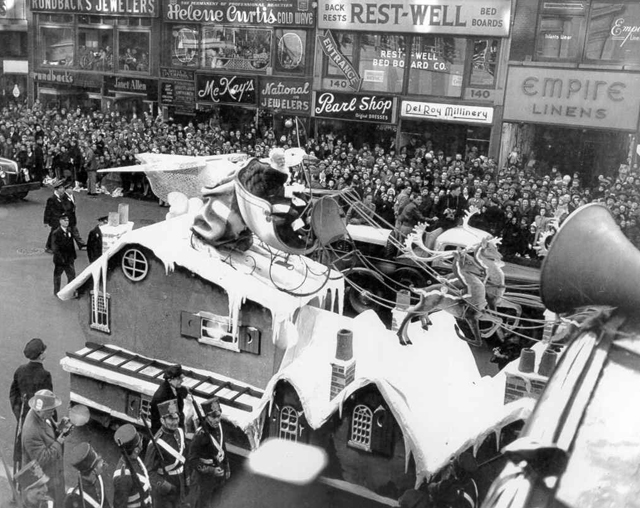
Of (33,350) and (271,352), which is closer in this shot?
(33,350)

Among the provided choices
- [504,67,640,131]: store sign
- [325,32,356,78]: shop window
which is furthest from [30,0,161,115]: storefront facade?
[504,67,640,131]: store sign

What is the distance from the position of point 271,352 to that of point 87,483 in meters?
2.96

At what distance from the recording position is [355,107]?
76.6 ft

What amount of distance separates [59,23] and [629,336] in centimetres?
3138

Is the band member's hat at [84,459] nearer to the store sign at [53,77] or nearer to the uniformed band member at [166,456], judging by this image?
the uniformed band member at [166,456]

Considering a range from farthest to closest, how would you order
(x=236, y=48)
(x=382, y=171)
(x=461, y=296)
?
(x=236, y=48)
(x=382, y=171)
(x=461, y=296)

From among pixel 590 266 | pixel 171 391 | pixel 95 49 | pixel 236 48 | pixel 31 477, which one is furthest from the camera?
pixel 95 49

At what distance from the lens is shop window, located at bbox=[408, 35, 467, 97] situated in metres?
22.2

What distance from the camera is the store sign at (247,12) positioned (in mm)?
23875

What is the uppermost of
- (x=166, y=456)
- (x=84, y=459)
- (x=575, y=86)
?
(x=575, y=86)

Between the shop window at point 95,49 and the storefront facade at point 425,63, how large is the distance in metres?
9.12

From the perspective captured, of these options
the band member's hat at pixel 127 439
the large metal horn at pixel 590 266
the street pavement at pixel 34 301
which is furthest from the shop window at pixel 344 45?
the large metal horn at pixel 590 266

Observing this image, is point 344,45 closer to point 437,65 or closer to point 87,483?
point 437,65

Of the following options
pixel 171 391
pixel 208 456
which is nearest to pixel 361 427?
pixel 208 456
